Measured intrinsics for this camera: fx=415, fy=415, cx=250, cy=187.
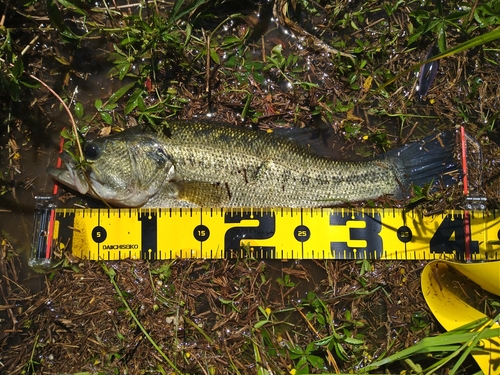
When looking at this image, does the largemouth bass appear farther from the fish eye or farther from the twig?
the twig

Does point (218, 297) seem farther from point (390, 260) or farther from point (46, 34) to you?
point (46, 34)

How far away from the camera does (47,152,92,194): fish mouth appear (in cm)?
379

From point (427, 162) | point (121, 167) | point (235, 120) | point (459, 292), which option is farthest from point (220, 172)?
point (459, 292)

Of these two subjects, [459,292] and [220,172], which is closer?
[220,172]

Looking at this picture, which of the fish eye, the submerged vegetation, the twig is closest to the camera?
the twig

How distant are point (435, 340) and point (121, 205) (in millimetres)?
3026

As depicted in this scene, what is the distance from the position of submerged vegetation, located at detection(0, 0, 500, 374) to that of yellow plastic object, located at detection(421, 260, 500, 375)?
0.53 ft

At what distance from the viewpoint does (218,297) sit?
4012 millimetres

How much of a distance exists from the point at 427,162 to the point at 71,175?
340 cm

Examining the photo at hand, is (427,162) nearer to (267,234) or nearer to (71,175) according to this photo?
(267,234)

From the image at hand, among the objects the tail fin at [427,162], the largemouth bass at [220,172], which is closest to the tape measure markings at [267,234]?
the largemouth bass at [220,172]

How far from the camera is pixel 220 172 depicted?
3818 mm

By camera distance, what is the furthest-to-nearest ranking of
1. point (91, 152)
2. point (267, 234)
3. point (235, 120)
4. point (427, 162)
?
point (235, 120)
point (427, 162)
point (267, 234)
point (91, 152)

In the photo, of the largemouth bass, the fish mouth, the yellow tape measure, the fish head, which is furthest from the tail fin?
the fish mouth
